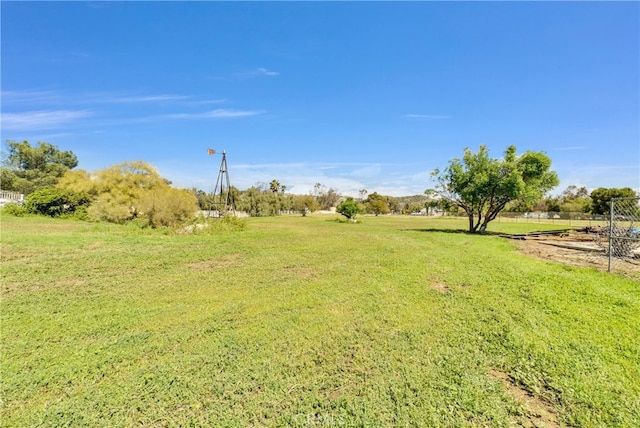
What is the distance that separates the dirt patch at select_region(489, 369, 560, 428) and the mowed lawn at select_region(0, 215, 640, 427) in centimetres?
1

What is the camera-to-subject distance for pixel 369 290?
5.26 meters

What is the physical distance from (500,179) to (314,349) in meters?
18.2

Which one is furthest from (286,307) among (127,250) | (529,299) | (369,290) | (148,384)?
(127,250)

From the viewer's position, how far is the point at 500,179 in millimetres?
16797

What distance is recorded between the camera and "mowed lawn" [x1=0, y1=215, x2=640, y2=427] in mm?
2184

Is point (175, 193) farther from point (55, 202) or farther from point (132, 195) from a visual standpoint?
point (55, 202)

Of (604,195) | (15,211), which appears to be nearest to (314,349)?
(15,211)

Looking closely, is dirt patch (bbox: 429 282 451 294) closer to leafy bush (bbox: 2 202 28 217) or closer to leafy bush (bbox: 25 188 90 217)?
leafy bush (bbox: 25 188 90 217)

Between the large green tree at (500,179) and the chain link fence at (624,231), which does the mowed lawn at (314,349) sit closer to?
the chain link fence at (624,231)

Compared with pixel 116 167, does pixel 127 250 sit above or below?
below

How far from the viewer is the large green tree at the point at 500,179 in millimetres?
16344

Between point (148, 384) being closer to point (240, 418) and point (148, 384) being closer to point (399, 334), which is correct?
point (240, 418)

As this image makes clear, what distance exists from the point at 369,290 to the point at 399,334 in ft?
5.88

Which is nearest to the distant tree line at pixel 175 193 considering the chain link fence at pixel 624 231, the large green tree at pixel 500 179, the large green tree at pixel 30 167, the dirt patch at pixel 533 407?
the large green tree at pixel 500 179
